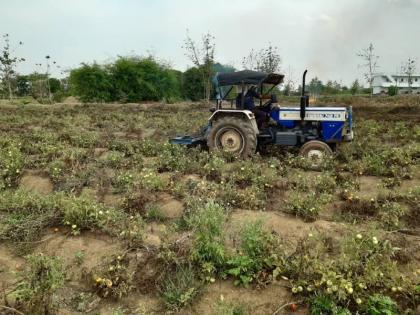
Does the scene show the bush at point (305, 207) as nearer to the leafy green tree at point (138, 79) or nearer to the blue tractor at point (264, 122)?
the blue tractor at point (264, 122)

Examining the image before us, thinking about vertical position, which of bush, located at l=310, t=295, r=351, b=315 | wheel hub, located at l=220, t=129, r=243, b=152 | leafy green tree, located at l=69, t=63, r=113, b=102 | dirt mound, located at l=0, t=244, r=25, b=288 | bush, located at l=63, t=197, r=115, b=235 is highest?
leafy green tree, located at l=69, t=63, r=113, b=102

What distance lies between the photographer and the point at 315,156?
791cm

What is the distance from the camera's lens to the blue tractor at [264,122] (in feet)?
27.1

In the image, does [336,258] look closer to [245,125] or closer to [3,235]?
[3,235]

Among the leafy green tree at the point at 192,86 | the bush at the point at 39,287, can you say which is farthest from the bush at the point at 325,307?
the leafy green tree at the point at 192,86

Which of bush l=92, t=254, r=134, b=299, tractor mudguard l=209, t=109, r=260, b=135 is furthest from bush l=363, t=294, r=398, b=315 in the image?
tractor mudguard l=209, t=109, r=260, b=135

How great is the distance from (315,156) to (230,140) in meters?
1.80

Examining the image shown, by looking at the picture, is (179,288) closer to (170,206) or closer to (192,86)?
(170,206)

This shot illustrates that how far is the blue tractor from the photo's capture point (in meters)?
8.26

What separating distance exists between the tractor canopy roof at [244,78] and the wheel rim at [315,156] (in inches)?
69.9

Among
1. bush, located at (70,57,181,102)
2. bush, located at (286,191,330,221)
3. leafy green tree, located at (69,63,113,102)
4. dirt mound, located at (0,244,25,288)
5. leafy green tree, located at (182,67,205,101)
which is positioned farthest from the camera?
leafy green tree, located at (182,67,205,101)

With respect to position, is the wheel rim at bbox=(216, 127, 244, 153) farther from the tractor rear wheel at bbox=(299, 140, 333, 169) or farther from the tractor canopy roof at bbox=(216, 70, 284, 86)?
the tractor rear wheel at bbox=(299, 140, 333, 169)

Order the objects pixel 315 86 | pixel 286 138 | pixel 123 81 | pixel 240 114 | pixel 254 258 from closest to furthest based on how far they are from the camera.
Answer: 1. pixel 254 258
2. pixel 286 138
3. pixel 240 114
4. pixel 315 86
5. pixel 123 81

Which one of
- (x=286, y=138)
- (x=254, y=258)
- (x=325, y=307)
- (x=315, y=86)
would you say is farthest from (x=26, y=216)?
(x=315, y=86)
